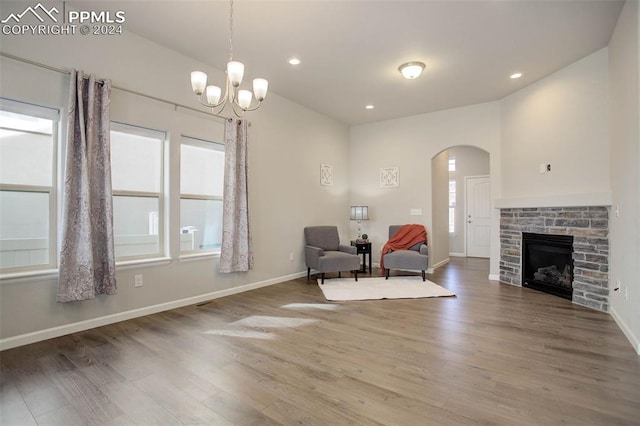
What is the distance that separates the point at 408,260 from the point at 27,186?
4.94 m

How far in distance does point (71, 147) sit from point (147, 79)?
3.88 ft

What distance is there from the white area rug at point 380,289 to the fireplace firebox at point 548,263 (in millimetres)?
1401

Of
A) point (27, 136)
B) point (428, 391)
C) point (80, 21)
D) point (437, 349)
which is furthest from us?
point (80, 21)

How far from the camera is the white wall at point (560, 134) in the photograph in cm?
391

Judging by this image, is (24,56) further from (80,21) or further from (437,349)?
(437,349)

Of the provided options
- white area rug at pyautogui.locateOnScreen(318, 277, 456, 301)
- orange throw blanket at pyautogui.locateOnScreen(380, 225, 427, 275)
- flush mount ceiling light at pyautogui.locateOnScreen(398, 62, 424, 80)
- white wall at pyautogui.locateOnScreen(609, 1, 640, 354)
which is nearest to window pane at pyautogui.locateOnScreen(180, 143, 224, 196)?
white area rug at pyautogui.locateOnScreen(318, 277, 456, 301)

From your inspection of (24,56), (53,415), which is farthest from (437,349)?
(24,56)

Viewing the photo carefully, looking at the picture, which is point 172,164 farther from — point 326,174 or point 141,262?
point 326,174

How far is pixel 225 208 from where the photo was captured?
14.3 feet

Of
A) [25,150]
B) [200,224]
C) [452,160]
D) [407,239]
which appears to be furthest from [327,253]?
[452,160]

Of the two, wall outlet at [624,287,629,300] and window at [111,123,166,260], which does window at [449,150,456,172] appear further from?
window at [111,123,166,260]

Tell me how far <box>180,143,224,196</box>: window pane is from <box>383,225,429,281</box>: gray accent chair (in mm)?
3023

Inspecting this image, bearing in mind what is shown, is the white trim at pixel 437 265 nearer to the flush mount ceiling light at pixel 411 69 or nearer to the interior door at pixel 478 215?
the interior door at pixel 478 215

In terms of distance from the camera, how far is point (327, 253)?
5512 mm
